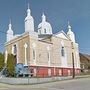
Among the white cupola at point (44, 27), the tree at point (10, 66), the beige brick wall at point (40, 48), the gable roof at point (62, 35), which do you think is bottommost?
the tree at point (10, 66)

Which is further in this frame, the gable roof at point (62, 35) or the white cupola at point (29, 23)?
the gable roof at point (62, 35)

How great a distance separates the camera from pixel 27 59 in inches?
2306

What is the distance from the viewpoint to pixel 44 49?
62969 millimetres

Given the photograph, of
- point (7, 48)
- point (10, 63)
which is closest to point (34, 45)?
point (10, 63)

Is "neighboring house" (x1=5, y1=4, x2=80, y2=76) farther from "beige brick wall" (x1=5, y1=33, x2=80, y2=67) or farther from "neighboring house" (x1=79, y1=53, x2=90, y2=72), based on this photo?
"neighboring house" (x1=79, y1=53, x2=90, y2=72)

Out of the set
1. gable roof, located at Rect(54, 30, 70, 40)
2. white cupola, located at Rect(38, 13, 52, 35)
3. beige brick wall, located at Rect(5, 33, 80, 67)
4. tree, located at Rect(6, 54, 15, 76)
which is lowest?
tree, located at Rect(6, 54, 15, 76)

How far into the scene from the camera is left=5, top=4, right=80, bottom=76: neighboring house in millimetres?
59312

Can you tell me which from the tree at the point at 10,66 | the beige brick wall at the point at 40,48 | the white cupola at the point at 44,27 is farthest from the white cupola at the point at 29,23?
the white cupola at the point at 44,27

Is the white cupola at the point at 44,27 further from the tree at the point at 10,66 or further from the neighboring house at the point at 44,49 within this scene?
the tree at the point at 10,66

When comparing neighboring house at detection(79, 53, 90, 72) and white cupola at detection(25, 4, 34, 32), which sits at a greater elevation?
white cupola at detection(25, 4, 34, 32)

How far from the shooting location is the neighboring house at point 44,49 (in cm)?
5931

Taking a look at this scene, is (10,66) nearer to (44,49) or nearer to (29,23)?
(44,49)

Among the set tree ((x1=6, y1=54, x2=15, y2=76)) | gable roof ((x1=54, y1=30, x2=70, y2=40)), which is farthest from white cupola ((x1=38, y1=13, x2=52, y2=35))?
tree ((x1=6, y1=54, x2=15, y2=76))

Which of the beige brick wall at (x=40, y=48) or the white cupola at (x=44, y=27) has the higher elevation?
the white cupola at (x=44, y=27)
